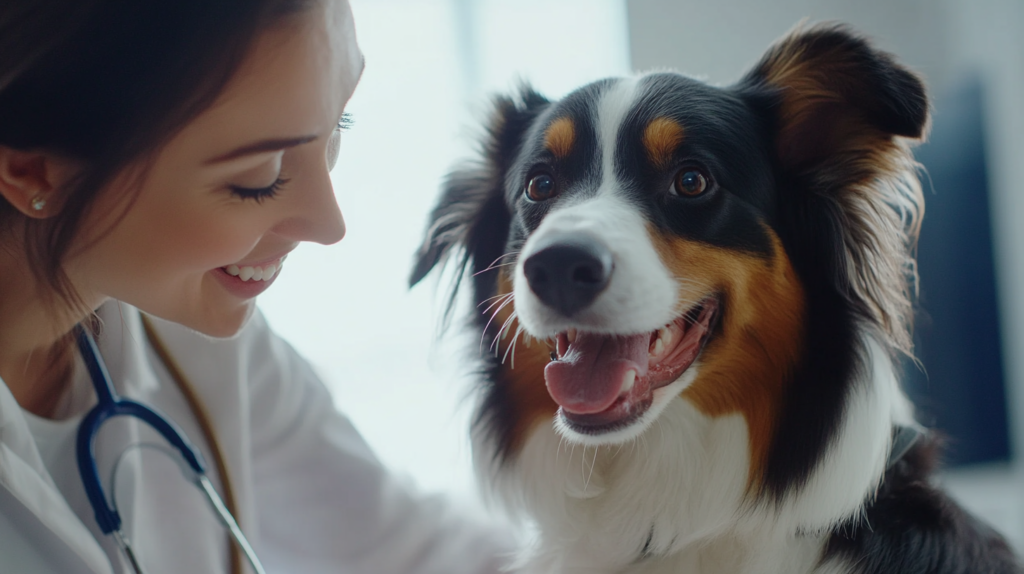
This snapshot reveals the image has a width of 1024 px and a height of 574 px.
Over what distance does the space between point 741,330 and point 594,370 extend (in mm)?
249

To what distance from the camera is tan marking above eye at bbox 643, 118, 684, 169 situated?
1179 millimetres

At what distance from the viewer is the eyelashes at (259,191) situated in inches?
37.9

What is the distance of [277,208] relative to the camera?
1.01 m

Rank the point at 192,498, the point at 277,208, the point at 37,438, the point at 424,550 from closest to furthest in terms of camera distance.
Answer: the point at 277,208
the point at 37,438
the point at 192,498
the point at 424,550

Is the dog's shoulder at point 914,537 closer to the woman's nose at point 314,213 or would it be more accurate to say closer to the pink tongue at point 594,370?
the pink tongue at point 594,370

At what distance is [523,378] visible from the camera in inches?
51.8

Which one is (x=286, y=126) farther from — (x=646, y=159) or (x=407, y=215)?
(x=407, y=215)

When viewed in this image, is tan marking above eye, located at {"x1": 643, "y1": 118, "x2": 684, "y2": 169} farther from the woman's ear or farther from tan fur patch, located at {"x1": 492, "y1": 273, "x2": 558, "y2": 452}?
the woman's ear

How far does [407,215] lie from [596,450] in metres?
1.80

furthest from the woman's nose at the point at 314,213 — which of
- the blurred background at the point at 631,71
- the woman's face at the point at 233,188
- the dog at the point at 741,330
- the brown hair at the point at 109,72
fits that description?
the blurred background at the point at 631,71

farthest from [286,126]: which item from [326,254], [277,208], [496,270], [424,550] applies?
[326,254]

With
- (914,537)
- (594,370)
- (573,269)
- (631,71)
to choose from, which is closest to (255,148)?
(573,269)

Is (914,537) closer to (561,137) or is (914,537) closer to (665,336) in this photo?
(665,336)

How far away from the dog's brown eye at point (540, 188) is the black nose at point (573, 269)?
0.91 ft
